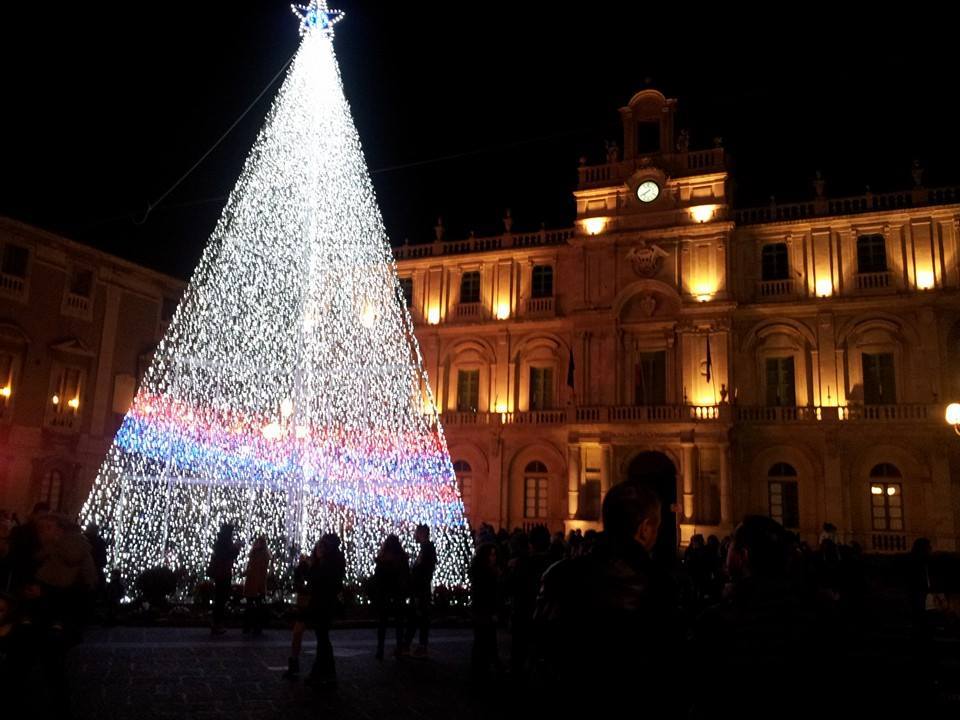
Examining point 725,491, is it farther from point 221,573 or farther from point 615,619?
point 615,619

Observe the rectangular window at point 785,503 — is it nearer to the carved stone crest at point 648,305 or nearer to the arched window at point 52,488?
the carved stone crest at point 648,305

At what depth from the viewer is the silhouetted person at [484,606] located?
9766 millimetres

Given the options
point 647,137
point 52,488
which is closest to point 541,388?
point 647,137

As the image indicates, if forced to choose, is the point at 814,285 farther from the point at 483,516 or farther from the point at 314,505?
the point at 314,505

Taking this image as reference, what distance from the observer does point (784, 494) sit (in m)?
27.8

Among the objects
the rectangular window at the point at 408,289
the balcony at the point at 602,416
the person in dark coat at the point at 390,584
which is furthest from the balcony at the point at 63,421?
the person in dark coat at the point at 390,584

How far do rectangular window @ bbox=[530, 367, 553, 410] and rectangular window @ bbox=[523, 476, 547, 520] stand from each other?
3.00 meters

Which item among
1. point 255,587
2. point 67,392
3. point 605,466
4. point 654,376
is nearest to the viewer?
point 255,587

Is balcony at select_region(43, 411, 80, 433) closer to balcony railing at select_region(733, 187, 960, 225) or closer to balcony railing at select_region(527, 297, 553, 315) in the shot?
balcony railing at select_region(527, 297, 553, 315)

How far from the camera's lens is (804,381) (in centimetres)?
2834

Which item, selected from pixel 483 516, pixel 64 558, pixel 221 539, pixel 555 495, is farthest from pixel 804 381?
pixel 64 558

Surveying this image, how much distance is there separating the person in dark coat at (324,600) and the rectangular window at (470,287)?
25017 millimetres

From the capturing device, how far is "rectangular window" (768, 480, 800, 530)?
27.5 metres

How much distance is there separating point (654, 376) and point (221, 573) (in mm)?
20458
